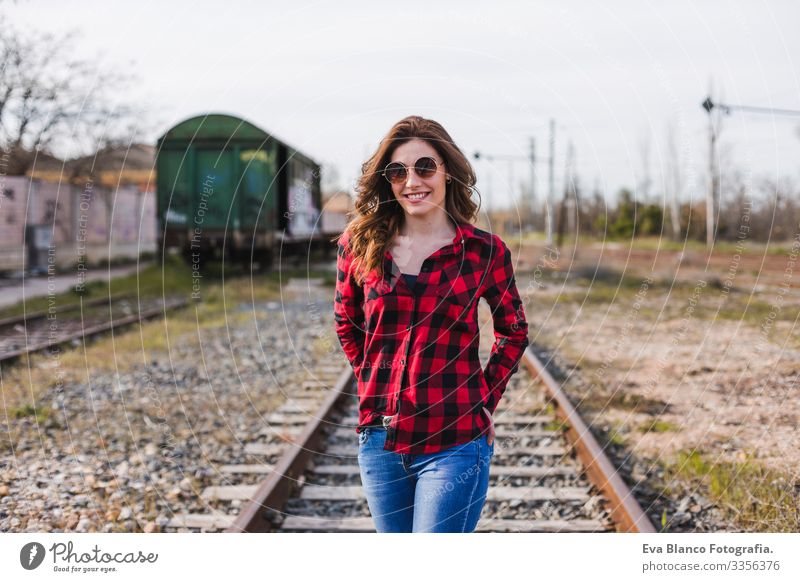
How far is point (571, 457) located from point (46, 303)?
1040 cm

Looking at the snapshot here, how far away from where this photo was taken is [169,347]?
881cm

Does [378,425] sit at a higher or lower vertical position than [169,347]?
higher

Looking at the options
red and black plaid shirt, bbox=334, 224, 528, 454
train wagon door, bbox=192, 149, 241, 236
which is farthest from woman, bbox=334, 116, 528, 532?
train wagon door, bbox=192, 149, 241, 236

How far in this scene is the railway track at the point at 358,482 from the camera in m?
3.87

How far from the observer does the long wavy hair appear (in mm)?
2338

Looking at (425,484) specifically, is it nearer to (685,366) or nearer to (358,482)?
(358,482)

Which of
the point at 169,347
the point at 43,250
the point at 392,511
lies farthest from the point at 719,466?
the point at 43,250

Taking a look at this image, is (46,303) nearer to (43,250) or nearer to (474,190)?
(43,250)

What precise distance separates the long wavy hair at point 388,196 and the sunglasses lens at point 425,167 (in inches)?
2.0

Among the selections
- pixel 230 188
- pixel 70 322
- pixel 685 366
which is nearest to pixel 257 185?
pixel 230 188

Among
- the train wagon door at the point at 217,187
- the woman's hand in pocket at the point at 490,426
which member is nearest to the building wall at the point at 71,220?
the train wagon door at the point at 217,187

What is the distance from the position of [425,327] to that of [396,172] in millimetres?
486

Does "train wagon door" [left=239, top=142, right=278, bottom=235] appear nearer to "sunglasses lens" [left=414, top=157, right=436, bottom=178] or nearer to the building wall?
the building wall

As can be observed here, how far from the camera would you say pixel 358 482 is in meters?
4.52
